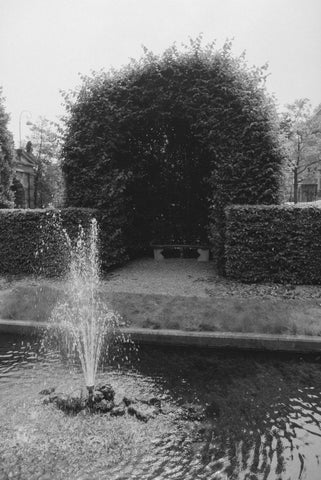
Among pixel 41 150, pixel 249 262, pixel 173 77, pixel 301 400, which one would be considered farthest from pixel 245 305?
pixel 41 150

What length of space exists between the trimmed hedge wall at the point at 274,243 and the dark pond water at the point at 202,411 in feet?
11.5

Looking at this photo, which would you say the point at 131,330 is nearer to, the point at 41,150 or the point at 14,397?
the point at 14,397

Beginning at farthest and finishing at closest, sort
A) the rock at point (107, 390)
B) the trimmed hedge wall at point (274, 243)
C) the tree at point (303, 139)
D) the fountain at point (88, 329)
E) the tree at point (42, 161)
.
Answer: the tree at point (42, 161)
the tree at point (303, 139)
the trimmed hedge wall at point (274, 243)
the rock at point (107, 390)
the fountain at point (88, 329)

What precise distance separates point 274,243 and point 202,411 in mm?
5770

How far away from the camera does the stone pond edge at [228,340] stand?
7.05 m

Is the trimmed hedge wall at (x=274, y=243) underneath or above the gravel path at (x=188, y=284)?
above

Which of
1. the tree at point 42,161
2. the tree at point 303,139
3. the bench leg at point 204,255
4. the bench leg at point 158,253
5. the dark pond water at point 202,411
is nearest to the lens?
the dark pond water at point 202,411

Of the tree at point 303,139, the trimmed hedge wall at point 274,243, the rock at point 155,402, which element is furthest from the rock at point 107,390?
the tree at point 303,139

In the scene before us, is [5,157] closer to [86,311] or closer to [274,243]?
[86,311]

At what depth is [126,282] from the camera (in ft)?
35.3

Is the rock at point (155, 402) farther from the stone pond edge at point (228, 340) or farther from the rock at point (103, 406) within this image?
the stone pond edge at point (228, 340)

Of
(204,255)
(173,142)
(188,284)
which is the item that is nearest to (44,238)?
(188,284)

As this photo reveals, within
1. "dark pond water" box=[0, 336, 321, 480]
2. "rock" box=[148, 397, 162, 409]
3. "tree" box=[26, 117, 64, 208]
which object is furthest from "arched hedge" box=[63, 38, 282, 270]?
"tree" box=[26, 117, 64, 208]

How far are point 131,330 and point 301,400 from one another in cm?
318
